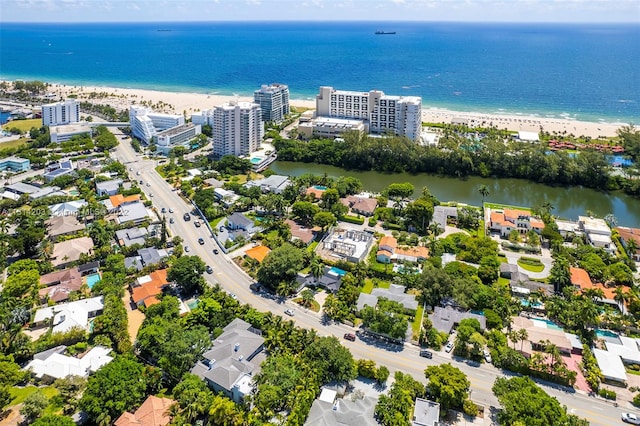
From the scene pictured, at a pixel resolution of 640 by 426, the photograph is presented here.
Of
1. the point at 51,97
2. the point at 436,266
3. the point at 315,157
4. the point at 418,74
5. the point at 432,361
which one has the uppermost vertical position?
the point at 418,74

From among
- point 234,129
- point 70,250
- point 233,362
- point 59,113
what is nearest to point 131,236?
point 70,250

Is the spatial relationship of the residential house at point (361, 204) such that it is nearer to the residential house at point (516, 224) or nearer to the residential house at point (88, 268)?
the residential house at point (516, 224)

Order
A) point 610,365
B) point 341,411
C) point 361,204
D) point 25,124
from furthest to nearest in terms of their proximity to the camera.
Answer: point 25,124 → point 361,204 → point 610,365 → point 341,411

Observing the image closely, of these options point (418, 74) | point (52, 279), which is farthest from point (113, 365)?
point (418, 74)

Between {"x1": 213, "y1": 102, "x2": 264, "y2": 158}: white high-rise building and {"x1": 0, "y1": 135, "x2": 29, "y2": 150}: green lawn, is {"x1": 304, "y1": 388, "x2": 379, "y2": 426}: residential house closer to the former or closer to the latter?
{"x1": 213, "y1": 102, "x2": 264, "y2": 158}: white high-rise building

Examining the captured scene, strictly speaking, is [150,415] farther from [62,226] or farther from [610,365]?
[62,226]

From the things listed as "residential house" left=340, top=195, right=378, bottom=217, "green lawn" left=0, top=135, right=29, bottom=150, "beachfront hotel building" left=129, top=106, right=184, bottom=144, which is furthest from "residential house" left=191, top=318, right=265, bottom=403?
"green lawn" left=0, top=135, right=29, bottom=150

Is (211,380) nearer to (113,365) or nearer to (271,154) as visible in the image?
(113,365)
